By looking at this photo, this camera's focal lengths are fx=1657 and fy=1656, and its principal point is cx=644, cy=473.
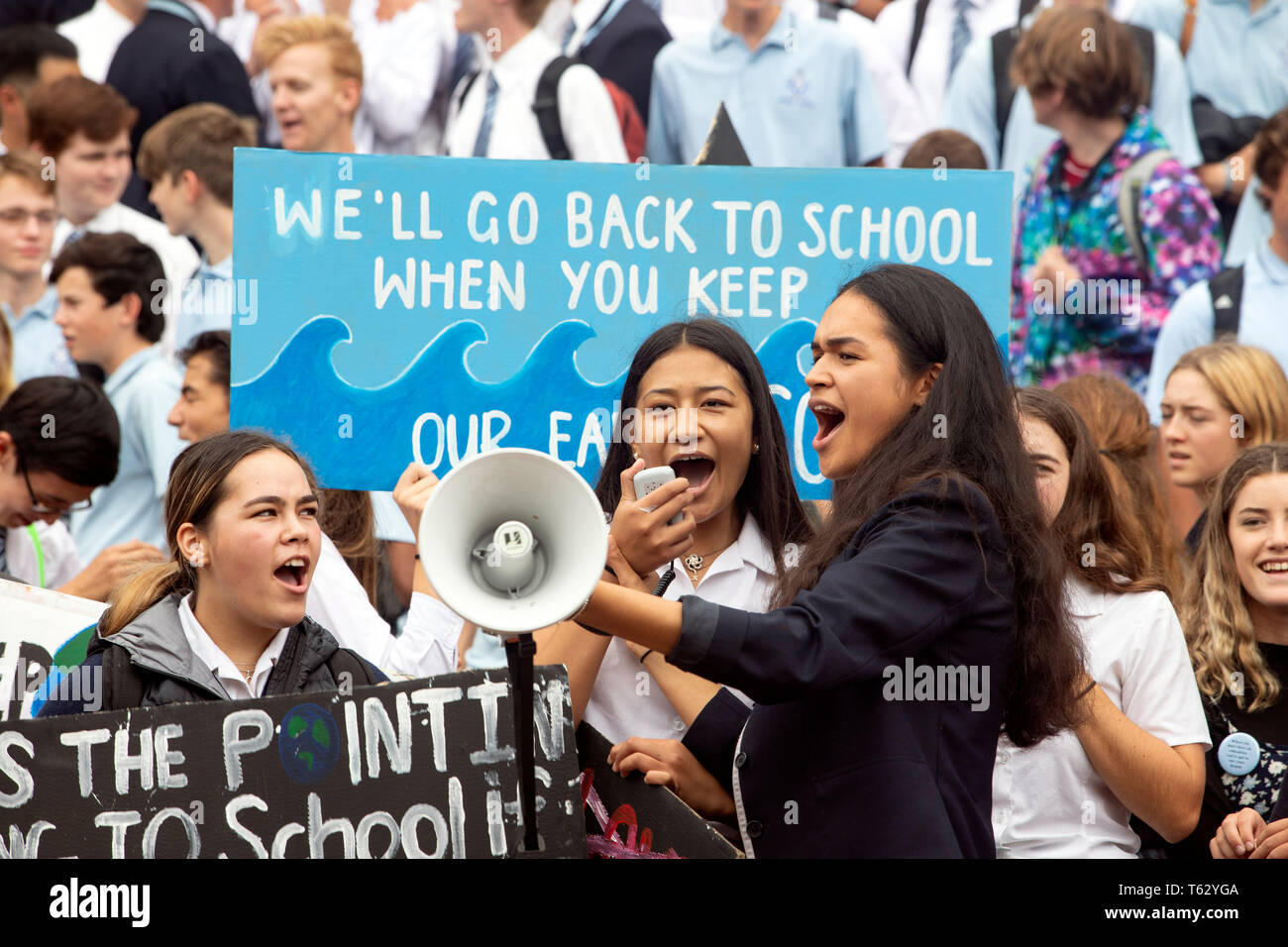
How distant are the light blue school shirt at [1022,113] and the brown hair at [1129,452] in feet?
6.50

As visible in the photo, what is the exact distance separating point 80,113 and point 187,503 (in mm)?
3980

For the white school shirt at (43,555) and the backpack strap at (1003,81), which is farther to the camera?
the backpack strap at (1003,81)

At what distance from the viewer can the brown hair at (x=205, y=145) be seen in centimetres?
680


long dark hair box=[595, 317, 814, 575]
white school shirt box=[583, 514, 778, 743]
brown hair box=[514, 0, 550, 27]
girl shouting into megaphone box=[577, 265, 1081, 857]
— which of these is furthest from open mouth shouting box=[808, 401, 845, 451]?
brown hair box=[514, 0, 550, 27]

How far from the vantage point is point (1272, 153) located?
630cm

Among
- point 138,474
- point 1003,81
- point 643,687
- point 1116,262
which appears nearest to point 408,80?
point 138,474

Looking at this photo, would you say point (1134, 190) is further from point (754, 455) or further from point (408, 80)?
point (754, 455)

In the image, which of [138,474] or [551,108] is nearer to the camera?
[138,474]

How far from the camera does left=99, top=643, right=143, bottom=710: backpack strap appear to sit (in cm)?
332

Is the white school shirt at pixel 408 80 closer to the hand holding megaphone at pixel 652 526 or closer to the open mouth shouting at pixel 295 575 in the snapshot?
the open mouth shouting at pixel 295 575

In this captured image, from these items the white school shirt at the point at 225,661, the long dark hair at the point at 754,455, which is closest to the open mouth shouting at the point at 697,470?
the long dark hair at the point at 754,455

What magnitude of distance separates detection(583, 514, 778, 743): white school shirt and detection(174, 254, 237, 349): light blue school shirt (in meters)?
3.51

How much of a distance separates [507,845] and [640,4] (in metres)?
5.06
